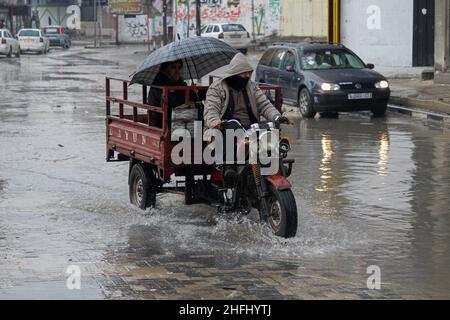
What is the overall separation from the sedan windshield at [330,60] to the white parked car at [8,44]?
111ft

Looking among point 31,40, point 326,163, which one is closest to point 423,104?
point 326,163

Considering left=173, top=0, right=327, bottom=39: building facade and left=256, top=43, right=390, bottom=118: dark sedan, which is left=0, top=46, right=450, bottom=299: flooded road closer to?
left=256, top=43, right=390, bottom=118: dark sedan

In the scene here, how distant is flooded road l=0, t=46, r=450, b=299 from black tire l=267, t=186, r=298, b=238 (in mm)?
94

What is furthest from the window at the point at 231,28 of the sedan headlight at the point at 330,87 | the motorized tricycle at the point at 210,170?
the motorized tricycle at the point at 210,170

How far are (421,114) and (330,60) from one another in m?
2.49

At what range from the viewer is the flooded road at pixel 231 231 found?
26.0 ft

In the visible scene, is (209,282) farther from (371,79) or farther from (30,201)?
(371,79)

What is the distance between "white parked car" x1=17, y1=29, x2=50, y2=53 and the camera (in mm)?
60781

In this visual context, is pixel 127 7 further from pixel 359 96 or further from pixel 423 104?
pixel 359 96

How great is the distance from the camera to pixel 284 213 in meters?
9.33

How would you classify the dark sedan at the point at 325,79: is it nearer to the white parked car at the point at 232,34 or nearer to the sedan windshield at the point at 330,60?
the sedan windshield at the point at 330,60

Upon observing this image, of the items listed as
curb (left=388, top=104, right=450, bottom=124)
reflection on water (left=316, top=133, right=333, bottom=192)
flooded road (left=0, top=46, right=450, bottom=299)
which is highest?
curb (left=388, top=104, right=450, bottom=124)

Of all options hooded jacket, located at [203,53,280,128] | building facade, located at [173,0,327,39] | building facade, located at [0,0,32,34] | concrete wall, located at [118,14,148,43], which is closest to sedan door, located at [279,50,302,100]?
hooded jacket, located at [203,53,280,128]
